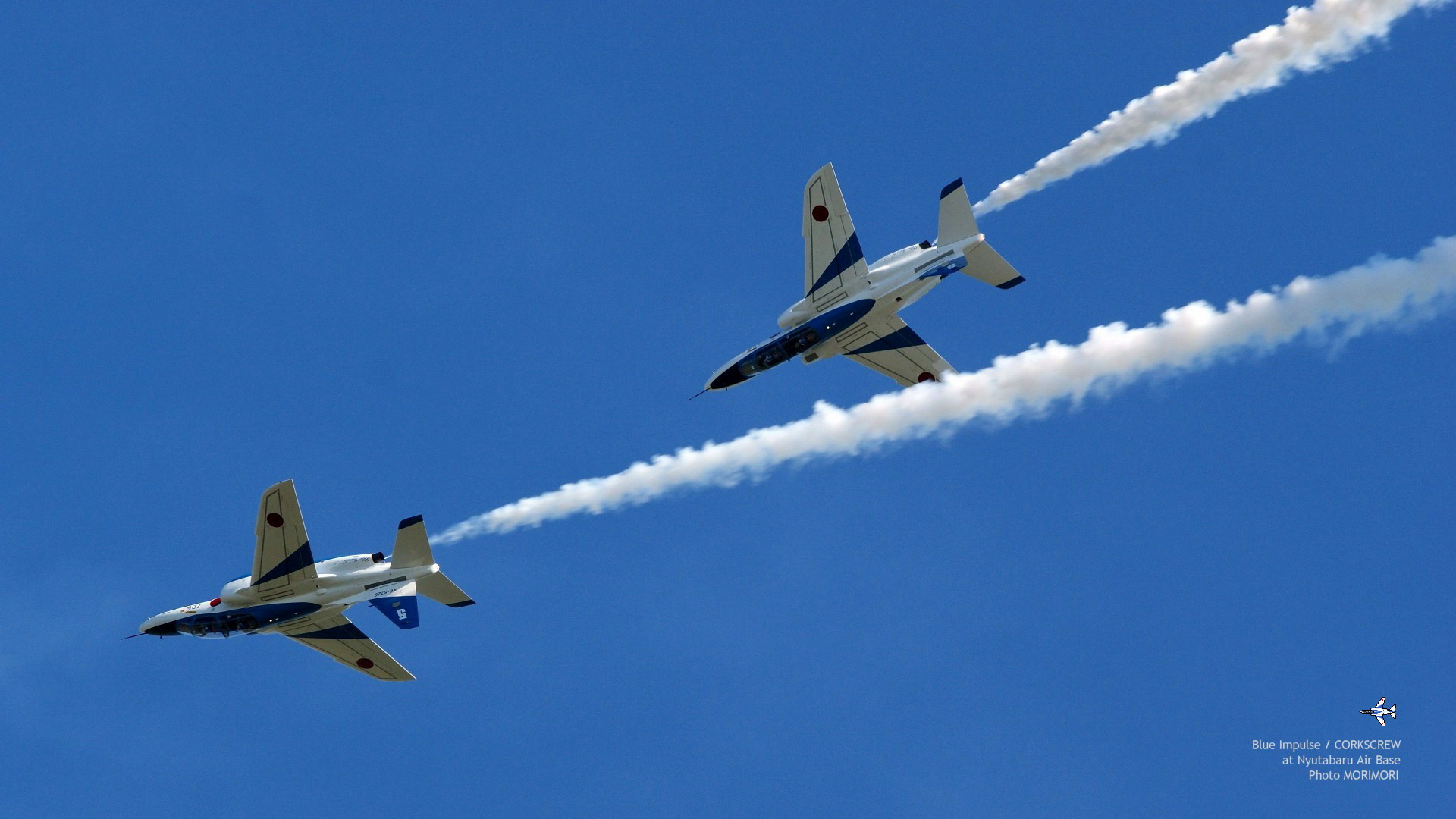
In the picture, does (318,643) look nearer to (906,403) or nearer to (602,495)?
(602,495)

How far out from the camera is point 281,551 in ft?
172

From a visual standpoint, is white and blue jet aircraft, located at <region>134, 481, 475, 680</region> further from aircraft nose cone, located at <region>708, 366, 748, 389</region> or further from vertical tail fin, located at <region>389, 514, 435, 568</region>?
aircraft nose cone, located at <region>708, 366, 748, 389</region>

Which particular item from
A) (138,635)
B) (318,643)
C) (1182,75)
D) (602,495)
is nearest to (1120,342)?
(1182,75)

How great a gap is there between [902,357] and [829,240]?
21.7ft

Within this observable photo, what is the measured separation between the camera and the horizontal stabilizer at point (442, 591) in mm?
53125

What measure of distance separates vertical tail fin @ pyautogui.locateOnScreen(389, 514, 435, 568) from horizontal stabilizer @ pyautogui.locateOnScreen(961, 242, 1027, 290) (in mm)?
21326

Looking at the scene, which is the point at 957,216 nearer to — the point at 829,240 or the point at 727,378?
the point at 829,240

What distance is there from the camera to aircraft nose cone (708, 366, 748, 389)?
5412cm

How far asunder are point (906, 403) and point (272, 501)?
22897mm

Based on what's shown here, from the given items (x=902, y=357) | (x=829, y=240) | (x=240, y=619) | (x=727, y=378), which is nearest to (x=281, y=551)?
(x=240, y=619)

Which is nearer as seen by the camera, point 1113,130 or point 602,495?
point 1113,130

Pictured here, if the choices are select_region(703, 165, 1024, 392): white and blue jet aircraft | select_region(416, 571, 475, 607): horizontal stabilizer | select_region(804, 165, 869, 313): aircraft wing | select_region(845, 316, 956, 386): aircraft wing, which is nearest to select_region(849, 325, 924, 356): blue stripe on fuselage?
select_region(845, 316, 956, 386): aircraft wing

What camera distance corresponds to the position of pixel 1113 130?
169ft

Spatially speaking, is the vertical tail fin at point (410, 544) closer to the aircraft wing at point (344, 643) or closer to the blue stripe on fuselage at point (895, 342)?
the aircraft wing at point (344, 643)
